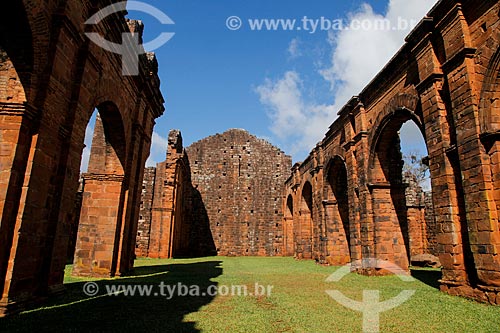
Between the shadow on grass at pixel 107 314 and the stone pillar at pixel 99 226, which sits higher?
the stone pillar at pixel 99 226

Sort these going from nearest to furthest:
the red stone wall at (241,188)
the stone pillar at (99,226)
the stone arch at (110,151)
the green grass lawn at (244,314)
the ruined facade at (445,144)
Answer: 1. the green grass lawn at (244,314)
2. the ruined facade at (445,144)
3. the stone pillar at (99,226)
4. the stone arch at (110,151)
5. the red stone wall at (241,188)

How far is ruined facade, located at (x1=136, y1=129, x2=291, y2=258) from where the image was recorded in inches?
989

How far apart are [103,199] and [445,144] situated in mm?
9468

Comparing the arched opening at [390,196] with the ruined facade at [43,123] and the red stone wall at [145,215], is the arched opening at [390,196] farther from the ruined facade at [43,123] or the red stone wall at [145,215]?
the red stone wall at [145,215]

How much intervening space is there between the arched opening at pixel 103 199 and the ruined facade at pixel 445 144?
8.39m

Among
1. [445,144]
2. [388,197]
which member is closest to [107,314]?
[445,144]

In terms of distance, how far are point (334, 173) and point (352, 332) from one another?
12.2 m

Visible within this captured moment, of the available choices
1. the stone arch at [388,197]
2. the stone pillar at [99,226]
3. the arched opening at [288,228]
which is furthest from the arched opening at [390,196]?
the arched opening at [288,228]

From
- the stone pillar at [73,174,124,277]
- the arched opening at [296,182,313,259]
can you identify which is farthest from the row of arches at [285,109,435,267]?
the stone pillar at [73,174,124,277]

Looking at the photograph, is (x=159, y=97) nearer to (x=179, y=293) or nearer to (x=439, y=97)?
(x=179, y=293)

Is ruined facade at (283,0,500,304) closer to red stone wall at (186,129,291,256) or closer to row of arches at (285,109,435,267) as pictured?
row of arches at (285,109,435,267)

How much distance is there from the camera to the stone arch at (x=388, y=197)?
10.5m

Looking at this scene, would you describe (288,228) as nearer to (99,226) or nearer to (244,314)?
(99,226)

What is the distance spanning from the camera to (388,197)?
10922 mm
